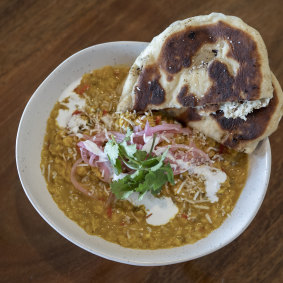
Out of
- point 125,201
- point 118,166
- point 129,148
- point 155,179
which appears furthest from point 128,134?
point 125,201

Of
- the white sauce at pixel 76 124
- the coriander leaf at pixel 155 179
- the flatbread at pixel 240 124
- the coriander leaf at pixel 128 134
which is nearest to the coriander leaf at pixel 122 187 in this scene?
the coriander leaf at pixel 155 179

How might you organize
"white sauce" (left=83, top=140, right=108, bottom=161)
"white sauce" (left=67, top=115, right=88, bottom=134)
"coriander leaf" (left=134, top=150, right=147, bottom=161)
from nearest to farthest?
"coriander leaf" (left=134, top=150, right=147, bottom=161) → "white sauce" (left=83, top=140, right=108, bottom=161) → "white sauce" (left=67, top=115, right=88, bottom=134)

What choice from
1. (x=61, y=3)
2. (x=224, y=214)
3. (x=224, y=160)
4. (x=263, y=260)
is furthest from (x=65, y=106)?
(x=263, y=260)

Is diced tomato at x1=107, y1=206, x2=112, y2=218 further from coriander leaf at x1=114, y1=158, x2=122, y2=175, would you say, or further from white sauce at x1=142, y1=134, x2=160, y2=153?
white sauce at x1=142, y1=134, x2=160, y2=153

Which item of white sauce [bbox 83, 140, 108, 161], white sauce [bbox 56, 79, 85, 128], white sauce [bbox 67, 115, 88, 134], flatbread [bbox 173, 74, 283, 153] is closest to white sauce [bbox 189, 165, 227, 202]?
flatbread [bbox 173, 74, 283, 153]

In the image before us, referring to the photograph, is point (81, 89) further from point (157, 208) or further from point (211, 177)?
point (211, 177)

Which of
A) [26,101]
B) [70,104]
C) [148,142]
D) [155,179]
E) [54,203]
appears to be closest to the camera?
[155,179]
